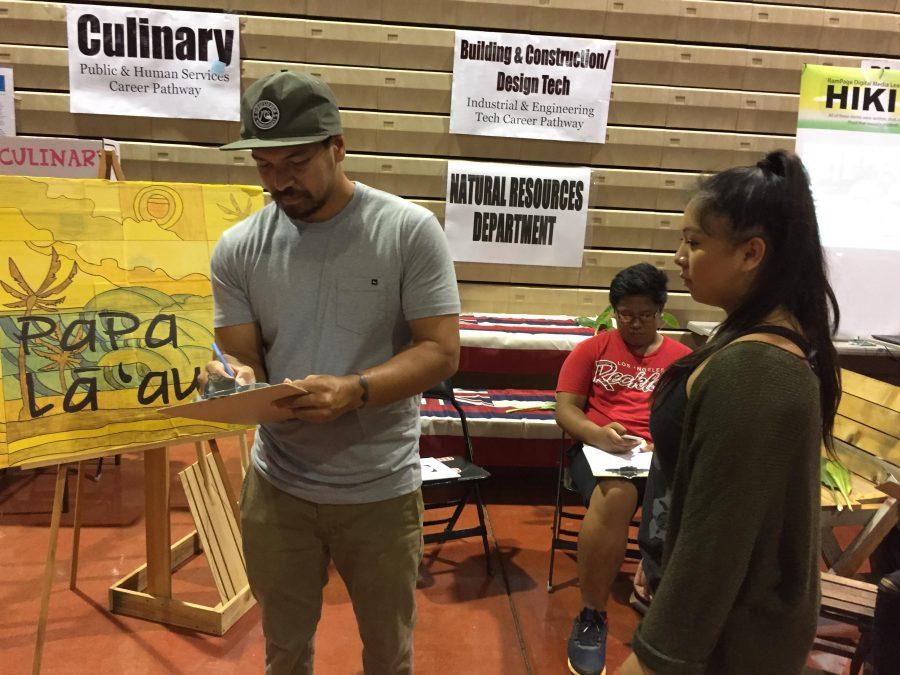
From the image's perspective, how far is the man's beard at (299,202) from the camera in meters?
1.53

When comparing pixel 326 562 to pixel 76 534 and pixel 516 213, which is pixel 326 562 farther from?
pixel 516 213

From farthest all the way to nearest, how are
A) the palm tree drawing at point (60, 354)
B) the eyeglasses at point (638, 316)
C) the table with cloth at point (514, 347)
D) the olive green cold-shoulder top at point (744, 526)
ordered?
the table with cloth at point (514, 347) < the eyeglasses at point (638, 316) < the palm tree drawing at point (60, 354) < the olive green cold-shoulder top at point (744, 526)

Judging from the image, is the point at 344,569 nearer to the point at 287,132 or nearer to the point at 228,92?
the point at 287,132

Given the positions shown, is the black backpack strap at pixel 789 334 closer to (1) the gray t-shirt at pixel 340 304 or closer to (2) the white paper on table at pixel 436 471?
(1) the gray t-shirt at pixel 340 304

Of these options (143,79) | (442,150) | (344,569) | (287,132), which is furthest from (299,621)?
(143,79)

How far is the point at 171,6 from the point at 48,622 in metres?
3.71

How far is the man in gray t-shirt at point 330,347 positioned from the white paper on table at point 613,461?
1.20 m

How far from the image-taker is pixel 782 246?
3.40 feet

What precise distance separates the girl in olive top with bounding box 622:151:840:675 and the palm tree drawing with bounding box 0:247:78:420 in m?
2.20

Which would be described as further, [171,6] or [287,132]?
[171,6]

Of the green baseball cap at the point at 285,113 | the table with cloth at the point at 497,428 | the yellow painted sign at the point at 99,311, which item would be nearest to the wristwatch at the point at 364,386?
the green baseball cap at the point at 285,113

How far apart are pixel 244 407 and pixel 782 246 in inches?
42.7

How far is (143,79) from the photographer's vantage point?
170 inches

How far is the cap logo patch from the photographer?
1.46m
